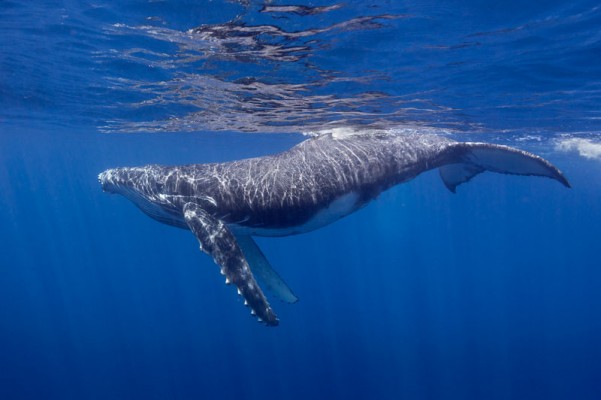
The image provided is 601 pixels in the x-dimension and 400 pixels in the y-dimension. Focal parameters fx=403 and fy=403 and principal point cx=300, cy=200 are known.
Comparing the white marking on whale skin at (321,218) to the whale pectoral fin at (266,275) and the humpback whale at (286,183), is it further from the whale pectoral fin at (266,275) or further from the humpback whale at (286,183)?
the whale pectoral fin at (266,275)

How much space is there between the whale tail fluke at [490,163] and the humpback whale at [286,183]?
0.02 metres

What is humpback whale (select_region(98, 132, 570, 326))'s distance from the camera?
7.53 meters

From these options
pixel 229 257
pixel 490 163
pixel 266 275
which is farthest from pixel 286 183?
pixel 490 163

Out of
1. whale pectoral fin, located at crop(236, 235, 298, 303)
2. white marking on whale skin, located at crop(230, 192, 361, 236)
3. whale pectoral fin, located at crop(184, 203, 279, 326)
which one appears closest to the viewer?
whale pectoral fin, located at crop(184, 203, 279, 326)

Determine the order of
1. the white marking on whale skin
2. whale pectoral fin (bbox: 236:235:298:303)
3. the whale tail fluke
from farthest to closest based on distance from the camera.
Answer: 1. whale pectoral fin (bbox: 236:235:298:303)
2. the white marking on whale skin
3. the whale tail fluke

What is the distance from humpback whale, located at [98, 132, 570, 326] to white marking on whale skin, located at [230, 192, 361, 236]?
22 millimetres

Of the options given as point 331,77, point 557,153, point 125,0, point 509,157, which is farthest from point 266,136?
point 557,153

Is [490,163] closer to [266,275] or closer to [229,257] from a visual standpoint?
[266,275]

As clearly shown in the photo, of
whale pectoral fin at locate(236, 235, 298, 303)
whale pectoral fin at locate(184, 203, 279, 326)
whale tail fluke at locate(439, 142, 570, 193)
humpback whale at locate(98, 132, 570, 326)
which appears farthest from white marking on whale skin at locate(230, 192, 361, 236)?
whale tail fluke at locate(439, 142, 570, 193)

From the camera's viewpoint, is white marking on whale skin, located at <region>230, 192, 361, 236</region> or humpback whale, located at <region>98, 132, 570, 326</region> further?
white marking on whale skin, located at <region>230, 192, 361, 236</region>

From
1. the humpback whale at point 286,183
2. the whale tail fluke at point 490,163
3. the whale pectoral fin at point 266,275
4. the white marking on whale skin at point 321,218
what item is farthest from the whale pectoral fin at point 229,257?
the whale tail fluke at point 490,163

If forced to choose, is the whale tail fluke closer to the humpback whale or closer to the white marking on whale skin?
the humpback whale

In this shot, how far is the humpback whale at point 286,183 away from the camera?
753 cm

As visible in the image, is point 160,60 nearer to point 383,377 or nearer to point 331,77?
point 331,77
